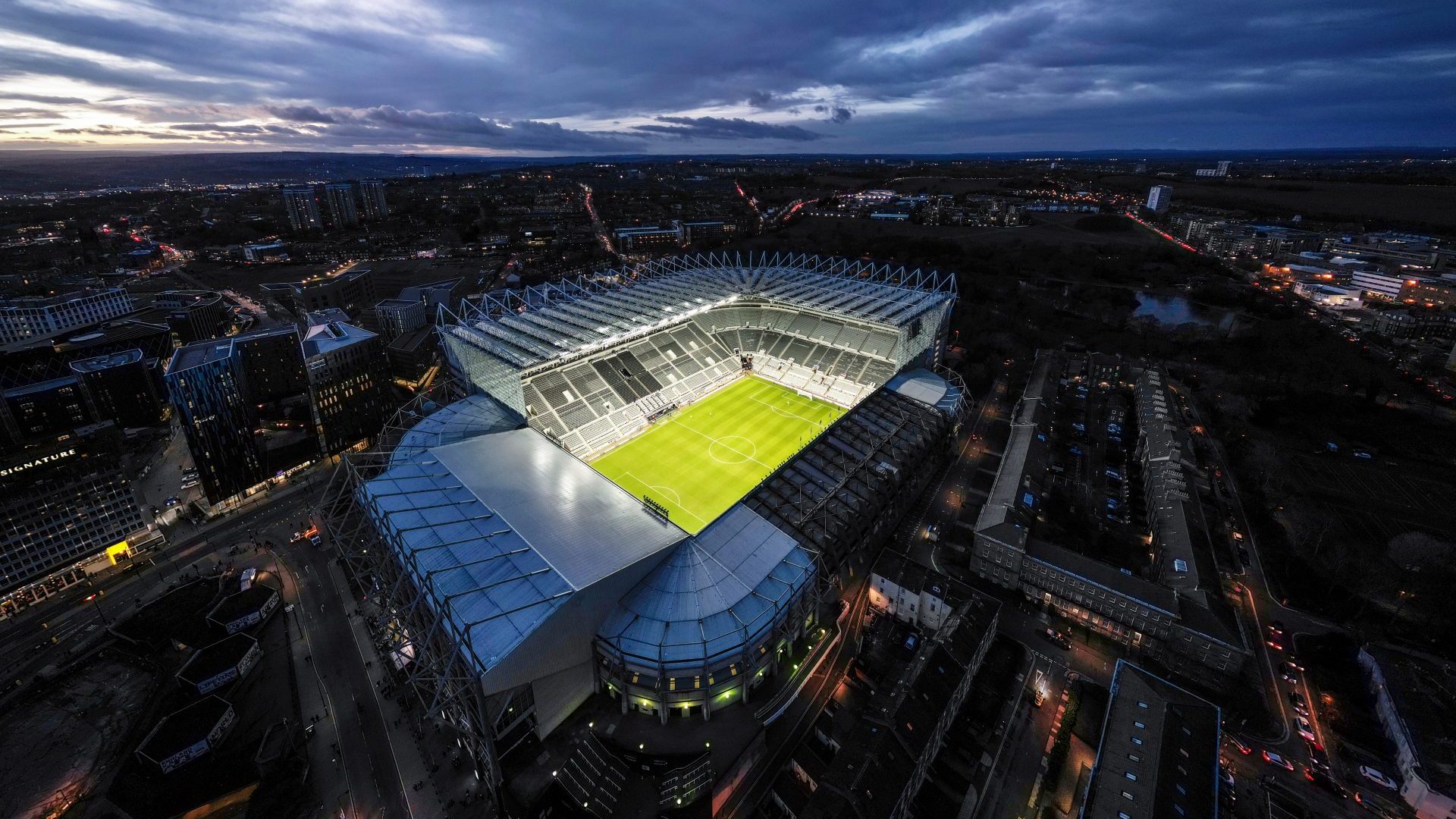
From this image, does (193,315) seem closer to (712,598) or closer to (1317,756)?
(712,598)

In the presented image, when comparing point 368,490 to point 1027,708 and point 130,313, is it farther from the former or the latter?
point 130,313

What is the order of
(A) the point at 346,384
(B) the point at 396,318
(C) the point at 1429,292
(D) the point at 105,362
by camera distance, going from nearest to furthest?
(A) the point at 346,384 < (D) the point at 105,362 < (B) the point at 396,318 < (C) the point at 1429,292

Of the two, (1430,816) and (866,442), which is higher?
(866,442)

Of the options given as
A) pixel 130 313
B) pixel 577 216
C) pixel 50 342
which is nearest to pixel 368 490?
pixel 50 342

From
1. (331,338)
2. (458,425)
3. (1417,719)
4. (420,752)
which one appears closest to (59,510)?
(331,338)

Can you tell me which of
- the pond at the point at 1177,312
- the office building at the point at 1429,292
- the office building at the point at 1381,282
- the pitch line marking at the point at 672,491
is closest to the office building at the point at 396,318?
the pitch line marking at the point at 672,491

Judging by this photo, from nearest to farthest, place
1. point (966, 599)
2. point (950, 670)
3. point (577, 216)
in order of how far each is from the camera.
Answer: point (950, 670), point (966, 599), point (577, 216)
